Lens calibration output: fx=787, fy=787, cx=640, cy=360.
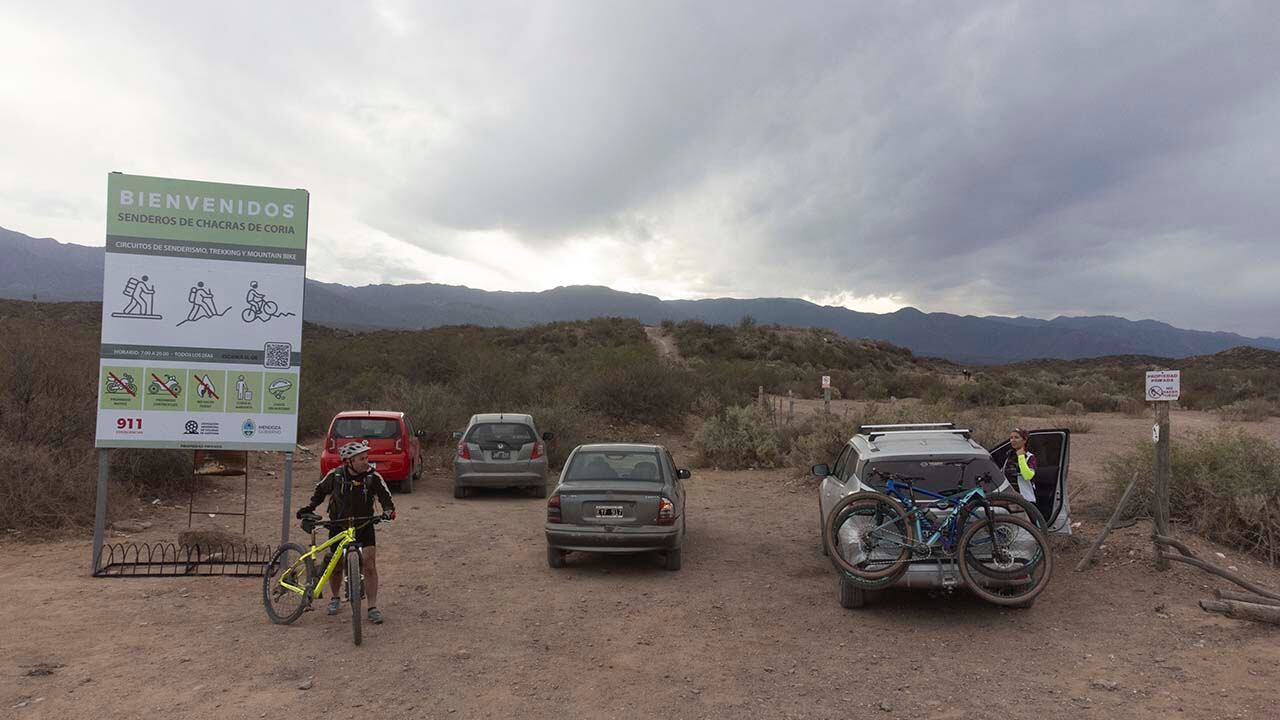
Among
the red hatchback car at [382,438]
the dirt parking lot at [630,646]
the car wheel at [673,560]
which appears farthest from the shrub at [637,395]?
the car wheel at [673,560]

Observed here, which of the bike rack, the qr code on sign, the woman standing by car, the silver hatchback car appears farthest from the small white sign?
the silver hatchback car

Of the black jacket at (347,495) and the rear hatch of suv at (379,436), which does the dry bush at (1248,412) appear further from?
the black jacket at (347,495)

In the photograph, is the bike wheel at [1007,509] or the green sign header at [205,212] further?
the green sign header at [205,212]

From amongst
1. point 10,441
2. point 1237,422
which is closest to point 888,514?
point 10,441

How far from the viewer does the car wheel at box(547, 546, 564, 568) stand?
8531 mm

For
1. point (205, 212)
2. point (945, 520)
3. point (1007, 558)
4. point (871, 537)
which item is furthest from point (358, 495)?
point (1007, 558)

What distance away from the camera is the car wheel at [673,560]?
8.48m

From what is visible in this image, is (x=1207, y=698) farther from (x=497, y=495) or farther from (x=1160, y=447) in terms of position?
(x=497, y=495)

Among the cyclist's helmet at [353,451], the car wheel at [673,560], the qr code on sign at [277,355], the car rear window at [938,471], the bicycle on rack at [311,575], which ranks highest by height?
the qr code on sign at [277,355]

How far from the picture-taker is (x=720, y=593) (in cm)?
769

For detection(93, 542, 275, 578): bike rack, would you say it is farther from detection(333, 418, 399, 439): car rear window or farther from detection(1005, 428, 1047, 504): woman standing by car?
detection(1005, 428, 1047, 504): woman standing by car

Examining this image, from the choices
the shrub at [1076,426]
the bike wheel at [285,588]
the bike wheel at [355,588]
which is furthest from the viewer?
the shrub at [1076,426]

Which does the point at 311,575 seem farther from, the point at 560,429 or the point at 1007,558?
the point at 560,429

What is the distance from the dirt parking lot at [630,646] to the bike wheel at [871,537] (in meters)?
0.47
